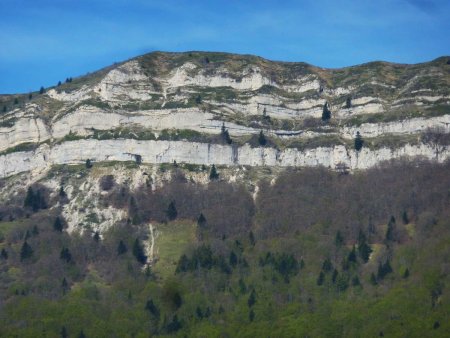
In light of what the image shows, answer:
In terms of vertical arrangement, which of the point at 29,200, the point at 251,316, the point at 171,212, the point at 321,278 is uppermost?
the point at 29,200

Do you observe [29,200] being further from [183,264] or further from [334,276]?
[334,276]

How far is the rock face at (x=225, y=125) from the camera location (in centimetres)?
18300

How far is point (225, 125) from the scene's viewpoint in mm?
188875

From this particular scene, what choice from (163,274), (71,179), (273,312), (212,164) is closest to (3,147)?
(71,179)

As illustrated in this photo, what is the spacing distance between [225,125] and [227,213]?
25.2m

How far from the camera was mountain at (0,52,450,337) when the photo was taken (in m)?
142

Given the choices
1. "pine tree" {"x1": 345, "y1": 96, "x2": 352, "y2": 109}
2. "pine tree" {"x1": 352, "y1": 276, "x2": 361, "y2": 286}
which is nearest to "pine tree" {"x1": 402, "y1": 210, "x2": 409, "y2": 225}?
"pine tree" {"x1": 352, "y1": 276, "x2": 361, "y2": 286}

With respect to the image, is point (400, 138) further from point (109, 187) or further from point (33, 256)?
point (33, 256)

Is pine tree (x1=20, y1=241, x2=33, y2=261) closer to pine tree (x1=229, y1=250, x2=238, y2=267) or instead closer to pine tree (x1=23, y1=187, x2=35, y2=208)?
pine tree (x1=23, y1=187, x2=35, y2=208)

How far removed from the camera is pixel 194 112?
18938cm

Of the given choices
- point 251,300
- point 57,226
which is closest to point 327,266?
point 251,300

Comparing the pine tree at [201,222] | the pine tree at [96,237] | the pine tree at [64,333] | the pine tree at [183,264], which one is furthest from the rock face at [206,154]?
the pine tree at [64,333]

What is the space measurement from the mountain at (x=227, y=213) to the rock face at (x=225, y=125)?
0.25m

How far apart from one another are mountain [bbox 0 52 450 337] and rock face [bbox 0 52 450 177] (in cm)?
25
